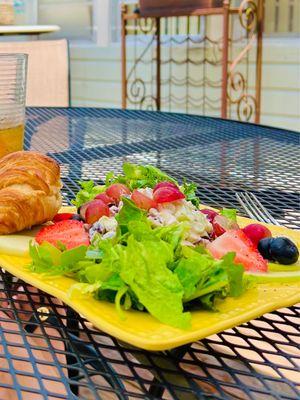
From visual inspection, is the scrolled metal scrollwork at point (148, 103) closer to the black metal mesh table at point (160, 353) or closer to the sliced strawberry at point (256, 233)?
the black metal mesh table at point (160, 353)

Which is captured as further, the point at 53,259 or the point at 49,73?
the point at 49,73

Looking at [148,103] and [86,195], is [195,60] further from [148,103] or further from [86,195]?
[86,195]

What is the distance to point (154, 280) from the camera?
1.85 ft

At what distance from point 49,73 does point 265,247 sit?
7.72 feet

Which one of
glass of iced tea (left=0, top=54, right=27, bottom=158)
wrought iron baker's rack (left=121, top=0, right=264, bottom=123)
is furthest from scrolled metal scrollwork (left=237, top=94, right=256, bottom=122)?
glass of iced tea (left=0, top=54, right=27, bottom=158)

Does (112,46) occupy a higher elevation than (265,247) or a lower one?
lower

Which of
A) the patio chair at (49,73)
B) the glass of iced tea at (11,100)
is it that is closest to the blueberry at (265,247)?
the glass of iced tea at (11,100)

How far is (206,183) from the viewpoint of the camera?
118 centimetres

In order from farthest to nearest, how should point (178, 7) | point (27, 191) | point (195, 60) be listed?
point (195, 60) → point (178, 7) → point (27, 191)

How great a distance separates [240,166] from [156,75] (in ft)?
11.1

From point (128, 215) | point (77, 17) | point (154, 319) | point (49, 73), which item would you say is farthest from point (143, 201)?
point (77, 17)

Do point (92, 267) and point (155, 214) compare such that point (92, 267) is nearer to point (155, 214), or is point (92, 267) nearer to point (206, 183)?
point (155, 214)

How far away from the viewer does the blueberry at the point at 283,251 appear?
697 mm

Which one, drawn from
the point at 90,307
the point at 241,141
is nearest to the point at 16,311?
the point at 90,307
